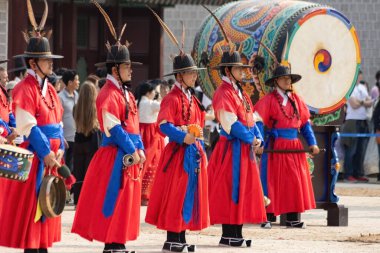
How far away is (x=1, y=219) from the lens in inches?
400

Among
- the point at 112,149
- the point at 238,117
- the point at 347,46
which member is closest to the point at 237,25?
the point at 347,46

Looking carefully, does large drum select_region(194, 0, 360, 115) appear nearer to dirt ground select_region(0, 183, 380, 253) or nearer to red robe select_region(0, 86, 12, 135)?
dirt ground select_region(0, 183, 380, 253)

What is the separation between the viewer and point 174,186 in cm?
1158

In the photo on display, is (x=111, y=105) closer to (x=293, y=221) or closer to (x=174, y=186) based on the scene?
(x=174, y=186)

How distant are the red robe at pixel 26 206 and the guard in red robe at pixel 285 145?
13.3 feet

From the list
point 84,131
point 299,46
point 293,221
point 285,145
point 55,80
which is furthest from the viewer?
point 84,131

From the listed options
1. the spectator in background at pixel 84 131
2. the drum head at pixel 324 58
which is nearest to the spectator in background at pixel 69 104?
the spectator in background at pixel 84 131

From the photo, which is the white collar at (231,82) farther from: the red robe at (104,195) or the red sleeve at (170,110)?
the red robe at (104,195)

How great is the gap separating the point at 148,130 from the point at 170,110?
199 inches

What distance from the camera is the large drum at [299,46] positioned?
1436 centimetres

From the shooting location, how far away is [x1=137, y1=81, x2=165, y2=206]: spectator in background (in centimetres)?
1648

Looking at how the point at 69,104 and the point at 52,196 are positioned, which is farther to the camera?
the point at 69,104

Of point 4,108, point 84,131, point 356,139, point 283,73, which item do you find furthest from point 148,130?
point 356,139

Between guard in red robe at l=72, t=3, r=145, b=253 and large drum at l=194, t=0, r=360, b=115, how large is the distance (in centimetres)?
367
